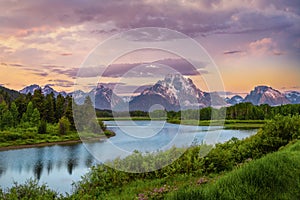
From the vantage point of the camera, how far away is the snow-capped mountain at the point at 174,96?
784 cm

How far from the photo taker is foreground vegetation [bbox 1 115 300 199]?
452 centimetres

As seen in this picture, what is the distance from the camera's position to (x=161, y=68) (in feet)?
25.5

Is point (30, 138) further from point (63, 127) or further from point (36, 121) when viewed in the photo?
point (36, 121)

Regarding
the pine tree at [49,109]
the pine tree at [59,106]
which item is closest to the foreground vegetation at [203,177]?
the pine tree at [59,106]

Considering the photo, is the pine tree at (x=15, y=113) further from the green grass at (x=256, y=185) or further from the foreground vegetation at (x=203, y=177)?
the green grass at (x=256, y=185)

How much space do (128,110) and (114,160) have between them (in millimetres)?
1101

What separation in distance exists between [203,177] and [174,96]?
7.06ft

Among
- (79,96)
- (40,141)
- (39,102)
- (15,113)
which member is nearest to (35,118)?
(15,113)

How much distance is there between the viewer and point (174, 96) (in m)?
8.19

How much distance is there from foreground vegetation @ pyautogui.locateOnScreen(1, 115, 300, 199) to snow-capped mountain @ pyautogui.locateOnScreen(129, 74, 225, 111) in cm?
105

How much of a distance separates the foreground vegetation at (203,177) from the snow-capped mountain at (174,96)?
1045 mm

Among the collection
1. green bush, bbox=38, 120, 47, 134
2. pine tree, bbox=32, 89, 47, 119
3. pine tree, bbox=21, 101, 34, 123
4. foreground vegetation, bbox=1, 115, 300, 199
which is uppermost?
pine tree, bbox=32, 89, 47, 119

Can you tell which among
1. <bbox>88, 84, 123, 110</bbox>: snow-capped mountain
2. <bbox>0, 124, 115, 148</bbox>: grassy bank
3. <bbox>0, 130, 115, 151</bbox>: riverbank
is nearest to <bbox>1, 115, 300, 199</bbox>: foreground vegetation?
<bbox>88, 84, 123, 110</bbox>: snow-capped mountain

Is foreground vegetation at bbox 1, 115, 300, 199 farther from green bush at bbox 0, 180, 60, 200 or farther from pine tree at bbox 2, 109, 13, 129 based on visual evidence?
pine tree at bbox 2, 109, 13, 129
